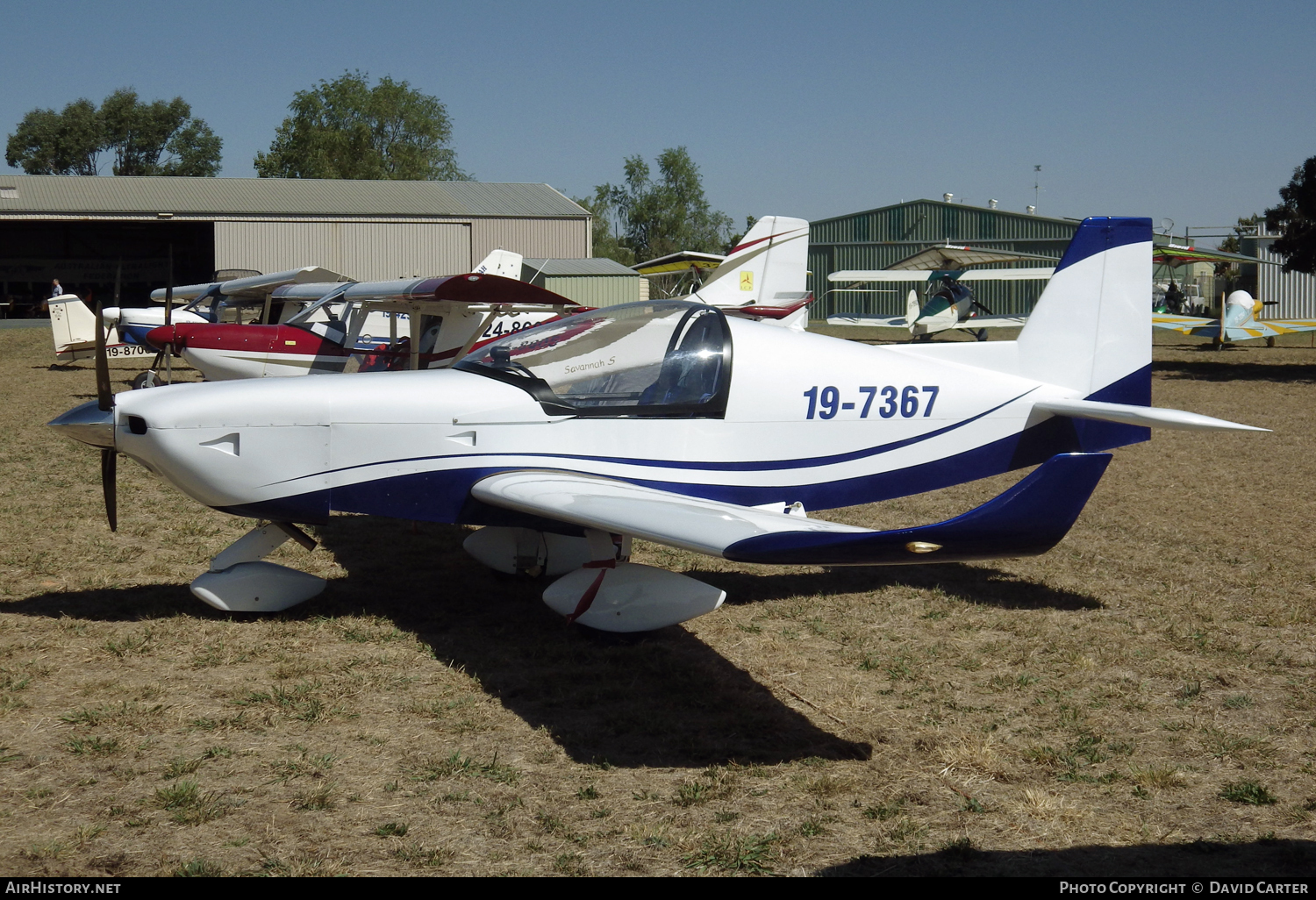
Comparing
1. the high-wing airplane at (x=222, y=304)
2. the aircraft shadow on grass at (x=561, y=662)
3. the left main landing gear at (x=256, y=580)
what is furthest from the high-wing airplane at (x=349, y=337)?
the left main landing gear at (x=256, y=580)

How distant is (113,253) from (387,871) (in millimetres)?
53492

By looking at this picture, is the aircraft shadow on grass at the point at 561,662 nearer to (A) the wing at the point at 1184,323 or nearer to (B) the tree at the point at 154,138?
(A) the wing at the point at 1184,323

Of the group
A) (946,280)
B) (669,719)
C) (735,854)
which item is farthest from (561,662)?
(946,280)

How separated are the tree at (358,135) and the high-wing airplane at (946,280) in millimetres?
47239

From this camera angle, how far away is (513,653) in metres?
5.17

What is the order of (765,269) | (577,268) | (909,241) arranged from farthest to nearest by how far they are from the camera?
(909,241), (577,268), (765,269)

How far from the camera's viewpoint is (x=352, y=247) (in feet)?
127

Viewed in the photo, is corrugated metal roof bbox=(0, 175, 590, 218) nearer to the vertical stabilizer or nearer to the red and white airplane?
the red and white airplane

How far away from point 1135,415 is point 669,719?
306cm

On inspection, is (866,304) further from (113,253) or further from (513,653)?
(513,653)

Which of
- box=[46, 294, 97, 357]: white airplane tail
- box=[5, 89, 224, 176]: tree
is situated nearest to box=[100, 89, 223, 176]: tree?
box=[5, 89, 224, 176]: tree

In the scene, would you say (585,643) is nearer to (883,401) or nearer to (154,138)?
(883,401)

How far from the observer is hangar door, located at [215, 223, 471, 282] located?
123 feet
